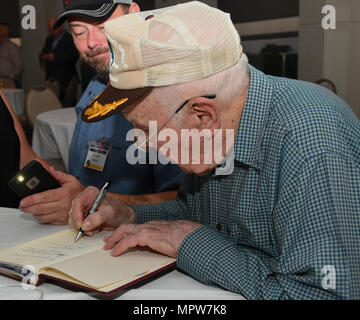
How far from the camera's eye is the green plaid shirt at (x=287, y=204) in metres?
0.79

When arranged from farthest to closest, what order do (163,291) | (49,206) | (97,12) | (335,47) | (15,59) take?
(15,59) < (335,47) < (97,12) < (49,206) < (163,291)

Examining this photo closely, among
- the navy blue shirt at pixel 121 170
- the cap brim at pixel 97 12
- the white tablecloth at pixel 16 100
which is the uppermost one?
the cap brim at pixel 97 12

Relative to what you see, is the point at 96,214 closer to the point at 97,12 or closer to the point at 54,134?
the point at 97,12

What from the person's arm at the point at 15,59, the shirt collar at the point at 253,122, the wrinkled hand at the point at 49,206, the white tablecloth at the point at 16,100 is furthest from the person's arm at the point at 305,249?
the person's arm at the point at 15,59

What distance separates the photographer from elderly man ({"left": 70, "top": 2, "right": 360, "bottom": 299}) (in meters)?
0.80

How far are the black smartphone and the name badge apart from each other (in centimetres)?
43

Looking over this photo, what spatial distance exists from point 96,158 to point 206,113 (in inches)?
38.7

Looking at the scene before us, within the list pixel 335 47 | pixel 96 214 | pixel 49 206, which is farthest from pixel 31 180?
pixel 335 47

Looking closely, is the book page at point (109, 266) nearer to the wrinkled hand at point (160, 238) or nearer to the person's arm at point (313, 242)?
the wrinkled hand at point (160, 238)

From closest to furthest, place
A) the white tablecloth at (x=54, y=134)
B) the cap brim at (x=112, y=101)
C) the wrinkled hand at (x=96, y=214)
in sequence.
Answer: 1. the cap brim at (x=112, y=101)
2. the wrinkled hand at (x=96, y=214)
3. the white tablecloth at (x=54, y=134)

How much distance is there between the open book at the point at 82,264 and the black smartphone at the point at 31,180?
244mm

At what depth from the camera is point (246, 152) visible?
3.27 ft
